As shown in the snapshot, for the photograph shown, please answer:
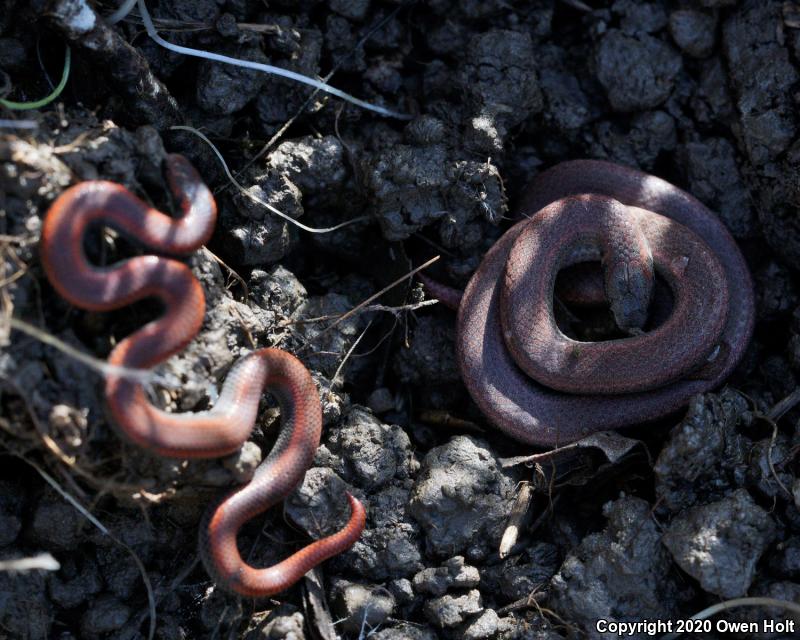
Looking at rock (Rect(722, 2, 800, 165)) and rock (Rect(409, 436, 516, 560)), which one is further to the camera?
rock (Rect(722, 2, 800, 165))

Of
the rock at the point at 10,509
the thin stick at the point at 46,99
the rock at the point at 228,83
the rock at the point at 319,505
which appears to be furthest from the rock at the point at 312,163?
the rock at the point at 10,509

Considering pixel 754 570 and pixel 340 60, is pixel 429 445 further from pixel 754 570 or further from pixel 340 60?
pixel 340 60

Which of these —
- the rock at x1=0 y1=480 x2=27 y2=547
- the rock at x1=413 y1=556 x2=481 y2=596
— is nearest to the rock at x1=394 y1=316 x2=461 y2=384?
the rock at x1=413 y1=556 x2=481 y2=596

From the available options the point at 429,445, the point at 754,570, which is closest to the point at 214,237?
the point at 429,445

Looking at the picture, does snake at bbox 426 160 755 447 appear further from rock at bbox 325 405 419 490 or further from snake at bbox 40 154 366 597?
snake at bbox 40 154 366 597

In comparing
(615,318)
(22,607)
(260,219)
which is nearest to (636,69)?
(615,318)

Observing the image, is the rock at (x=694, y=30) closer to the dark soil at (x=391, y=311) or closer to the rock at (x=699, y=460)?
the dark soil at (x=391, y=311)

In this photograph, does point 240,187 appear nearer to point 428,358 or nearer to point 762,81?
point 428,358

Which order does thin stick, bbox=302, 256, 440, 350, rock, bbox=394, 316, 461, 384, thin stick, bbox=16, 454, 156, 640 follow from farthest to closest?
rock, bbox=394, 316, 461, 384
thin stick, bbox=302, 256, 440, 350
thin stick, bbox=16, 454, 156, 640
